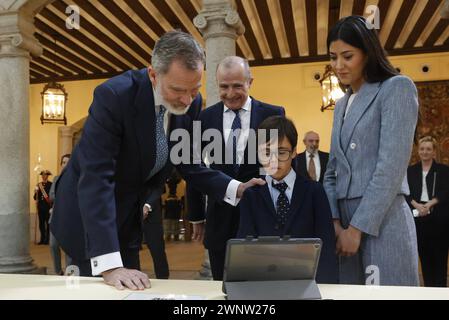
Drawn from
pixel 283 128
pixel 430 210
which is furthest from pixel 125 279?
pixel 430 210

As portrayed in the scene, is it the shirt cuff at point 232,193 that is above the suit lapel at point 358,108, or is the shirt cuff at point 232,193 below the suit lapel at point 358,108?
below

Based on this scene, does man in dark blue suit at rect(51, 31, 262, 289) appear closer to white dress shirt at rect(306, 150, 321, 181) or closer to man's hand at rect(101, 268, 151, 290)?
man's hand at rect(101, 268, 151, 290)

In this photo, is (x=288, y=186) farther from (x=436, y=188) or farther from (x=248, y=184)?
(x=436, y=188)

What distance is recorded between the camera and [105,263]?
143 cm

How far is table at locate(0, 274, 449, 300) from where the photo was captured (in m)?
1.19

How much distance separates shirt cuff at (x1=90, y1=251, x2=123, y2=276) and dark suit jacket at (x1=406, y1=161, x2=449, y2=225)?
3723mm

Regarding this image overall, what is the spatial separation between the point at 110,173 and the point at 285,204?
70 centimetres

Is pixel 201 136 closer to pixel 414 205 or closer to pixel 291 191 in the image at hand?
pixel 291 191

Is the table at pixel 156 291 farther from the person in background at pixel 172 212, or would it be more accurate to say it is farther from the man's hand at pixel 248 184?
the person in background at pixel 172 212

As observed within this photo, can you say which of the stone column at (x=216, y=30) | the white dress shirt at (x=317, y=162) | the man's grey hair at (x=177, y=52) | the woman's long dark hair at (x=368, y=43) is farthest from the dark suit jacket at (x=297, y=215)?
the white dress shirt at (x=317, y=162)

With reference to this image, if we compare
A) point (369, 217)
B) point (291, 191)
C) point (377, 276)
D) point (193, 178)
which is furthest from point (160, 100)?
point (377, 276)

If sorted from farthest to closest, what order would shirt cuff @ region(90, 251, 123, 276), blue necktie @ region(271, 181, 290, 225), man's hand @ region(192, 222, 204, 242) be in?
man's hand @ region(192, 222, 204, 242)
blue necktie @ region(271, 181, 290, 225)
shirt cuff @ region(90, 251, 123, 276)

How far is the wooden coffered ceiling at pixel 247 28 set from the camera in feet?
22.9

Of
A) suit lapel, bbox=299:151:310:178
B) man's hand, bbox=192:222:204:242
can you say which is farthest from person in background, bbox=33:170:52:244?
man's hand, bbox=192:222:204:242
